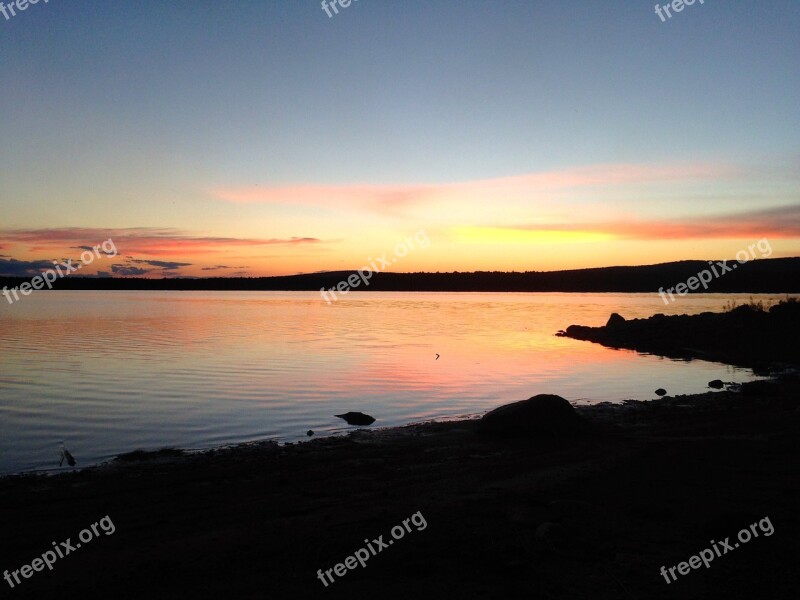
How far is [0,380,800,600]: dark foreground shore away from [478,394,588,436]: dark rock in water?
63 centimetres

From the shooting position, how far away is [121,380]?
21438mm

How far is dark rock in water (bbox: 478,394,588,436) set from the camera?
512 inches

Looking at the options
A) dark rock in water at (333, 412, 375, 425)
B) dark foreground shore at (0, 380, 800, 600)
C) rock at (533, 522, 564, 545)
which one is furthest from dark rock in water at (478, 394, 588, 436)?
rock at (533, 522, 564, 545)

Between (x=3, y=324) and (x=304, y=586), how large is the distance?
49.6 m

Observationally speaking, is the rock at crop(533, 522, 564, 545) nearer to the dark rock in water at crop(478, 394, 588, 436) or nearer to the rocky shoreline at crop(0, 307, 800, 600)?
the rocky shoreline at crop(0, 307, 800, 600)

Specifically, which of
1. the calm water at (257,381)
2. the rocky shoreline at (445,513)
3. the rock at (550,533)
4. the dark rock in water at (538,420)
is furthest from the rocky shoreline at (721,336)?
the rock at (550,533)

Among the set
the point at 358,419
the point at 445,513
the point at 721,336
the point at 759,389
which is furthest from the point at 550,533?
the point at 721,336

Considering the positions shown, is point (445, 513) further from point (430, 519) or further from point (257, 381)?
point (257, 381)

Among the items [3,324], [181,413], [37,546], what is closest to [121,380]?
[181,413]

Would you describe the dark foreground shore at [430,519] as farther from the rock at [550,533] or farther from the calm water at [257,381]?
the calm water at [257,381]

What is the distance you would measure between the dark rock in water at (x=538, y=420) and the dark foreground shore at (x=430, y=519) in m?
0.63

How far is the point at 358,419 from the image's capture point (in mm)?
15375

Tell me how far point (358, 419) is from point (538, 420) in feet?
15.2

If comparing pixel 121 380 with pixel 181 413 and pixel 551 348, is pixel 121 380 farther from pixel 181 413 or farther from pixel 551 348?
pixel 551 348
